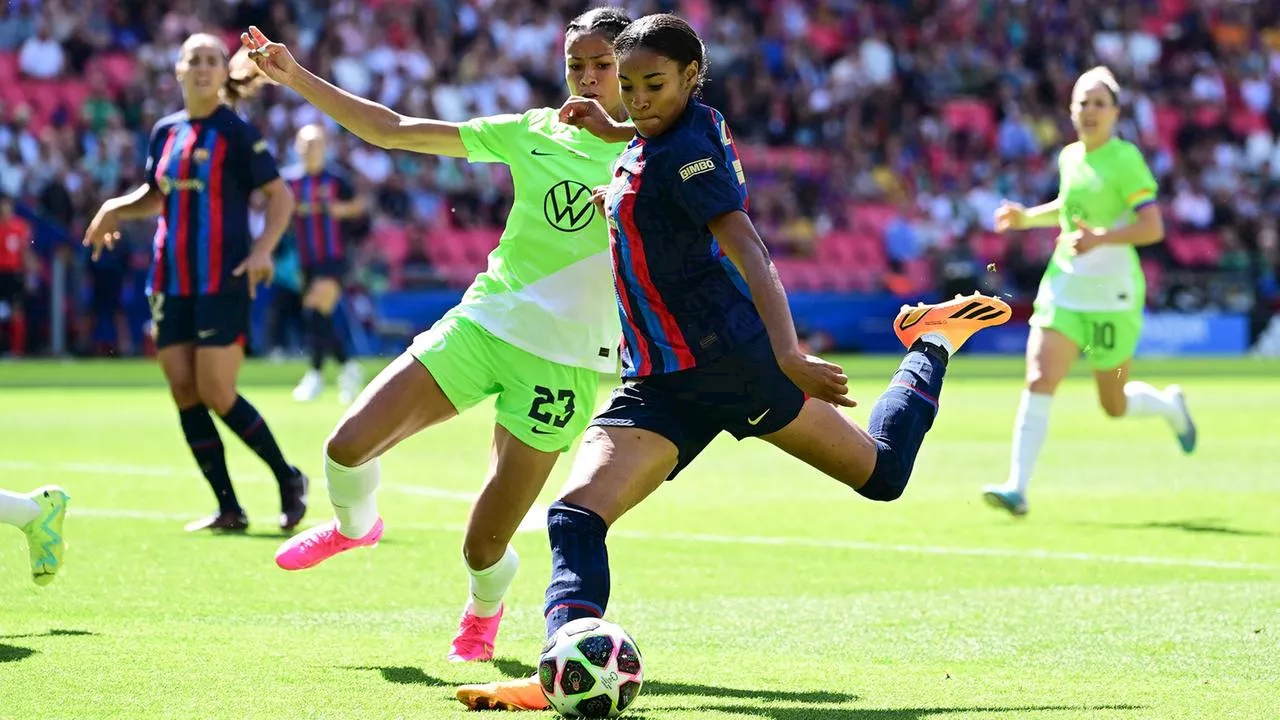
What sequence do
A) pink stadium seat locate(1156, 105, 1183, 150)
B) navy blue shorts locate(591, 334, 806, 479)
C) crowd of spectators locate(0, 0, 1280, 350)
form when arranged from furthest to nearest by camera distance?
pink stadium seat locate(1156, 105, 1183, 150) → crowd of spectators locate(0, 0, 1280, 350) → navy blue shorts locate(591, 334, 806, 479)

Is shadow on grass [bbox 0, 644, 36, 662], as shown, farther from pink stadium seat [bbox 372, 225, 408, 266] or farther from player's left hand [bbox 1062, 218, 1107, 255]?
pink stadium seat [bbox 372, 225, 408, 266]

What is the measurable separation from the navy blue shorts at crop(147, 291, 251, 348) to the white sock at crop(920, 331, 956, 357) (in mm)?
4152

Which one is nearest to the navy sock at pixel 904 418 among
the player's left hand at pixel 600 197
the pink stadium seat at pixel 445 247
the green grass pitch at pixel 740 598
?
the green grass pitch at pixel 740 598

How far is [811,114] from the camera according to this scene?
34.2m

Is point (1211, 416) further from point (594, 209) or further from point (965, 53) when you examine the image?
point (965, 53)

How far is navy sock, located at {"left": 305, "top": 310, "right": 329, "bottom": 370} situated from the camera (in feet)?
66.4

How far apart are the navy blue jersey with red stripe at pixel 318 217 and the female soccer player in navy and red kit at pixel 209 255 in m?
10.9

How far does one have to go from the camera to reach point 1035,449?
Answer: 34.8 ft

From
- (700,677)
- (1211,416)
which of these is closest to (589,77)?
(700,677)

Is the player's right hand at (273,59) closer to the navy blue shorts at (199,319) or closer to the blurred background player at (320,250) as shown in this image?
the navy blue shorts at (199,319)

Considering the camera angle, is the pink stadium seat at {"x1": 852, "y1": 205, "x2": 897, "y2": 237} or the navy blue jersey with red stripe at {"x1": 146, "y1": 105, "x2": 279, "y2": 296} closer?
the navy blue jersey with red stripe at {"x1": 146, "y1": 105, "x2": 279, "y2": 296}

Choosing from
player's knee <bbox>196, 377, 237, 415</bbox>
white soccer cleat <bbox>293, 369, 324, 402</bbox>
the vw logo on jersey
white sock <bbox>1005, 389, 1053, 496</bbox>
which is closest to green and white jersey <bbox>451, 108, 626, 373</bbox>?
the vw logo on jersey

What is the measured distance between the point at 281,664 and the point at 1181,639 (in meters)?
3.21

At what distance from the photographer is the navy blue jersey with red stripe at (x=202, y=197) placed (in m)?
9.43
